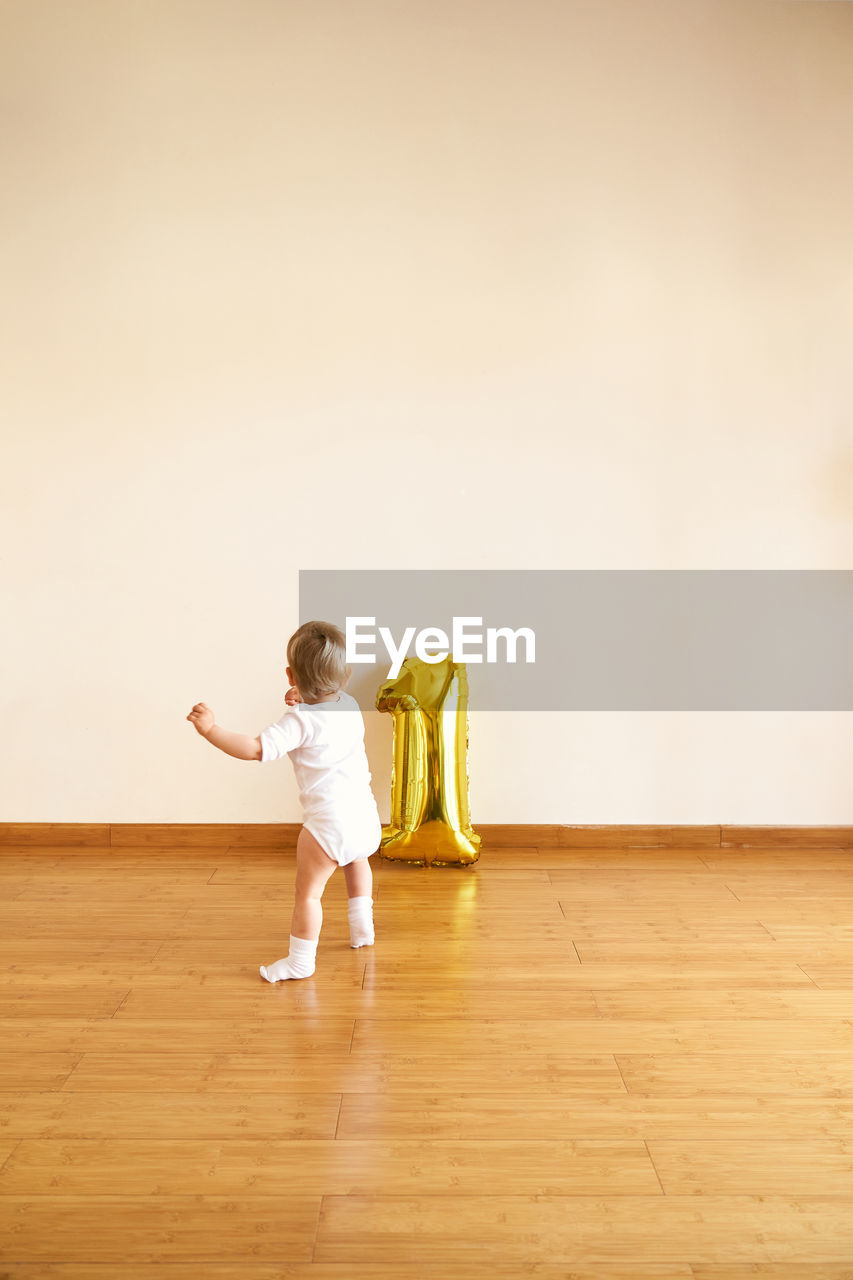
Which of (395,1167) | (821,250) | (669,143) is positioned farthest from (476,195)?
(395,1167)

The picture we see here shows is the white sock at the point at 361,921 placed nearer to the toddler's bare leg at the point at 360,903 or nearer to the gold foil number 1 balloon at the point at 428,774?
the toddler's bare leg at the point at 360,903

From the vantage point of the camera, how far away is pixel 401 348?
140 inches

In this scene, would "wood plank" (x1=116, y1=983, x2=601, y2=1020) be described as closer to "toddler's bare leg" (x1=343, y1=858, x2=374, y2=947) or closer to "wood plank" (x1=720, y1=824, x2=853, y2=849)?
"toddler's bare leg" (x1=343, y1=858, x2=374, y2=947)

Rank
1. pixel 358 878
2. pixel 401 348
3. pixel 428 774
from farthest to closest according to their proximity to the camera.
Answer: pixel 401 348 < pixel 428 774 < pixel 358 878

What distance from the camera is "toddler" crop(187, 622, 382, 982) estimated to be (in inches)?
96.1

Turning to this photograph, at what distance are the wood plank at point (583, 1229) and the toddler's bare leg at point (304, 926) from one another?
89 cm

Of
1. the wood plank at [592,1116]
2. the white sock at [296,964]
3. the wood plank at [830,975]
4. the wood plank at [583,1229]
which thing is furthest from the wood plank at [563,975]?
the wood plank at [583,1229]

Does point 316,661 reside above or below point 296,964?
above

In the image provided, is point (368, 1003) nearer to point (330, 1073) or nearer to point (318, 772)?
point (330, 1073)

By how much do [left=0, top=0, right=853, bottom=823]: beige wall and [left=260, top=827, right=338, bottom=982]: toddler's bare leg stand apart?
3.81 ft

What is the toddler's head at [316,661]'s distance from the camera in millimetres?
2465

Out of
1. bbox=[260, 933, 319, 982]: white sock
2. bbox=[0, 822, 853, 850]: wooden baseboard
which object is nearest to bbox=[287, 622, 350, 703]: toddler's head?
bbox=[260, 933, 319, 982]: white sock

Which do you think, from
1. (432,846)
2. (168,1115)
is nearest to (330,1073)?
(168,1115)

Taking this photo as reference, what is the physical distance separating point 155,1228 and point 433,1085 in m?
0.58
